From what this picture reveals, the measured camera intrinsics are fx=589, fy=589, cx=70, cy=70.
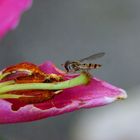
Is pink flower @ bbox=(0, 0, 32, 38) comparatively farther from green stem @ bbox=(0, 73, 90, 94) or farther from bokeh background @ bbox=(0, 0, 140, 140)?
bokeh background @ bbox=(0, 0, 140, 140)

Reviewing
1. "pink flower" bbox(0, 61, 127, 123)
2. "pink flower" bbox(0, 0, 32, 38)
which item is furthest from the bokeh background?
"pink flower" bbox(0, 0, 32, 38)

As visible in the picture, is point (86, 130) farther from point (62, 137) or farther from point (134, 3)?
point (134, 3)

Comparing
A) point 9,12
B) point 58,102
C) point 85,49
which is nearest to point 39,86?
point 58,102

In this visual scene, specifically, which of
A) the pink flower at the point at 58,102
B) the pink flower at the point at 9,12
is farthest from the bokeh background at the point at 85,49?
the pink flower at the point at 9,12

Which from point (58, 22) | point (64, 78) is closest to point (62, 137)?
point (58, 22)

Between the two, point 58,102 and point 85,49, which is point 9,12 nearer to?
point 58,102
